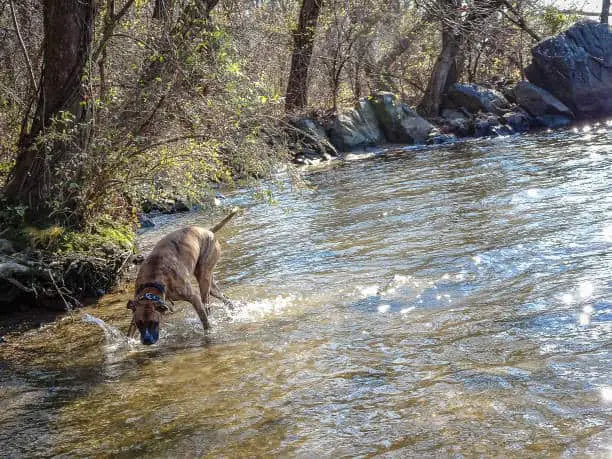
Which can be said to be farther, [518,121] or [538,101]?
[538,101]

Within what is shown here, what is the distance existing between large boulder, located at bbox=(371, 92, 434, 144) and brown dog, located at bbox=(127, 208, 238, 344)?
15.5 metres

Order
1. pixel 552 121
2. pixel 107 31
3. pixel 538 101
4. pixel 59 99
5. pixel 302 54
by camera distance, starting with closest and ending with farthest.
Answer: pixel 59 99 → pixel 107 31 → pixel 302 54 → pixel 552 121 → pixel 538 101

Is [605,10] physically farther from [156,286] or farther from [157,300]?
[157,300]

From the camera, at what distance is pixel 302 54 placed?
21594mm

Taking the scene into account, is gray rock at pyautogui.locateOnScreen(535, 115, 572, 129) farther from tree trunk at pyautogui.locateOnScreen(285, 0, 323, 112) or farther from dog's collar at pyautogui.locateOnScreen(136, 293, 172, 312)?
dog's collar at pyautogui.locateOnScreen(136, 293, 172, 312)

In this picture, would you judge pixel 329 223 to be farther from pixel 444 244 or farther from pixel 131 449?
pixel 131 449

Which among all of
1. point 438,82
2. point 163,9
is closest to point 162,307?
point 163,9

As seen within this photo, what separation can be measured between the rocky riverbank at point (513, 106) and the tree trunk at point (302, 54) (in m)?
0.98

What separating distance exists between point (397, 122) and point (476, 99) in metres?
4.02

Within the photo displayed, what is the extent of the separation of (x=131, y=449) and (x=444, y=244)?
5870mm

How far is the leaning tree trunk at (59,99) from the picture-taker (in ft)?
27.6

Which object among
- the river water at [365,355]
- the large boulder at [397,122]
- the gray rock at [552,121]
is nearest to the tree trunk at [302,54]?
the large boulder at [397,122]

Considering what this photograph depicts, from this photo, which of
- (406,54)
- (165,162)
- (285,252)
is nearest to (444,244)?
(285,252)

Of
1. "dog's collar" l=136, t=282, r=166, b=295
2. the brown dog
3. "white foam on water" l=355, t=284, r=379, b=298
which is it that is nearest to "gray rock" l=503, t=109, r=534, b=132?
"white foam on water" l=355, t=284, r=379, b=298
